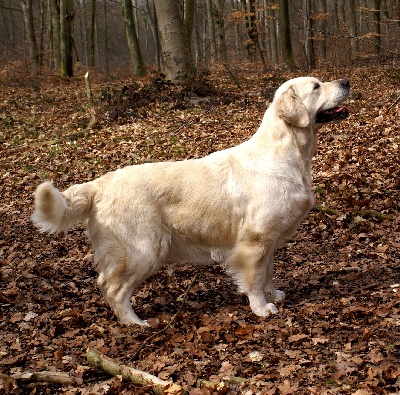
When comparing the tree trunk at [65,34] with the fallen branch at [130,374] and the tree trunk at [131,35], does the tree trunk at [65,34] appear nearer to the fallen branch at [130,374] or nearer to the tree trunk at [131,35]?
the tree trunk at [131,35]

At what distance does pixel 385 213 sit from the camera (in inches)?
288

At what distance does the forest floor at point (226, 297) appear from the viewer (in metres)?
3.81

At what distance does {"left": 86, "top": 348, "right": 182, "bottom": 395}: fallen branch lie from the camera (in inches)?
145

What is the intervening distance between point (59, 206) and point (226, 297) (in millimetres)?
2089

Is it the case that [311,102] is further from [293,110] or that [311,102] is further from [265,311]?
[265,311]

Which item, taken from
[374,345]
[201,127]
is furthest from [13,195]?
[374,345]

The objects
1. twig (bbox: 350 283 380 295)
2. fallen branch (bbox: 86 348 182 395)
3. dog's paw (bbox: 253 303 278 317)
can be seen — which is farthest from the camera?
twig (bbox: 350 283 380 295)

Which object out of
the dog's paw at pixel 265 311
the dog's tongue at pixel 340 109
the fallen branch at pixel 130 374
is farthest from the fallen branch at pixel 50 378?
the dog's tongue at pixel 340 109

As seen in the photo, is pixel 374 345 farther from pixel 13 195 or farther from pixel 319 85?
pixel 13 195

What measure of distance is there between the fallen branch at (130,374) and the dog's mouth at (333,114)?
283 cm

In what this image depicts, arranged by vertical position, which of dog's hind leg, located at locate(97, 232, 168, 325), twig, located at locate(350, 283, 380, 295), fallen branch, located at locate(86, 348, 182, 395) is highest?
dog's hind leg, located at locate(97, 232, 168, 325)

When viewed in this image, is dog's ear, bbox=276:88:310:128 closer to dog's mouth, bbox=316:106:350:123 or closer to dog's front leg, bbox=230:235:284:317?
dog's mouth, bbox=316:106:350:123

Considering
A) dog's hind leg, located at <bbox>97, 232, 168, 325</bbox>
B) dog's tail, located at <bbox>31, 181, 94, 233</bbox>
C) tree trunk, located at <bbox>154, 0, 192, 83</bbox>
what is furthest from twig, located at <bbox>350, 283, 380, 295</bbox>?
tree trunk, located at <bbox>154, 0, 192, 83</bbox>

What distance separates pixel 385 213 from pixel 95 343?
4.62 metres
